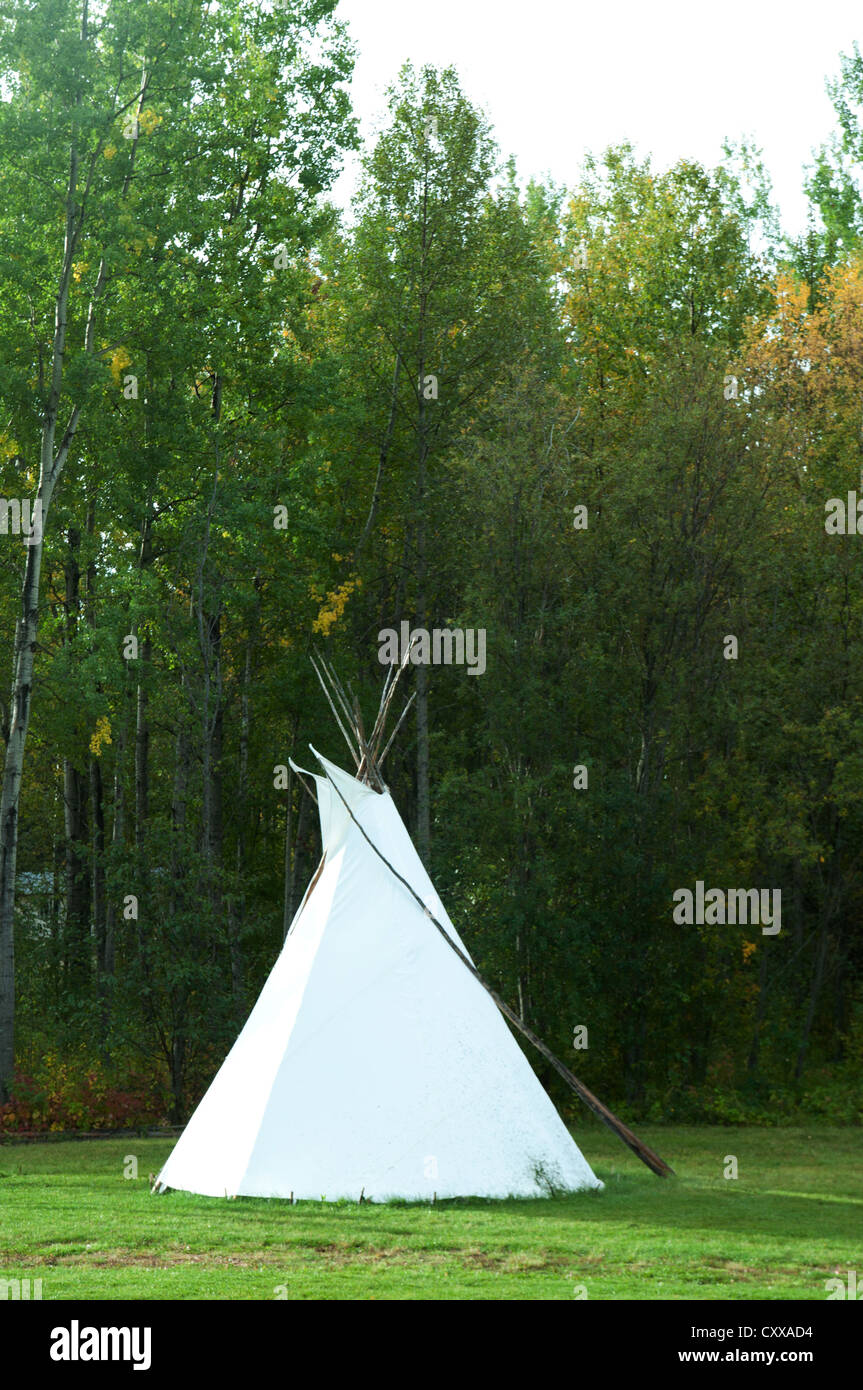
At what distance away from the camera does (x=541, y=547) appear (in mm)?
18875

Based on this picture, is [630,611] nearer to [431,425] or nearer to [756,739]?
[756,739]

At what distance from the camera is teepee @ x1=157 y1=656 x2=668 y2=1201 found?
10797mm

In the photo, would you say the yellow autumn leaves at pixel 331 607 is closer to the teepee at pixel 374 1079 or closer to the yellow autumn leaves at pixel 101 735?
the yellow autumn leaves at pixel 101 735

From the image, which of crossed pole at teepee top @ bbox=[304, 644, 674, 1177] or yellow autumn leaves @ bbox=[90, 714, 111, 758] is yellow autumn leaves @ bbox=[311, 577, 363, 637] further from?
crossed pole at teepee top @ bbox=[304, 644, 674, 1177]

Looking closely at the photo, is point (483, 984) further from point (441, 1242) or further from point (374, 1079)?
point (441, 1242)

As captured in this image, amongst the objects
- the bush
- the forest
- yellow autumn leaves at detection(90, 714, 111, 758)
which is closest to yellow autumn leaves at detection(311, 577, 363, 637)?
the forest

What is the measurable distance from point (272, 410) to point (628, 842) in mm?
8360

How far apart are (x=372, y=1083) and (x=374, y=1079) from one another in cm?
4

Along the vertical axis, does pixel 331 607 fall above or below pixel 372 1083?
above

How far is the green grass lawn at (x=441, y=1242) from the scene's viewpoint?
775 cm

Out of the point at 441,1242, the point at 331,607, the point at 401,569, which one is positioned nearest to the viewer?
the point at 441,1242

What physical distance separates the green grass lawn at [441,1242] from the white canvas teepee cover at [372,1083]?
0.29 m

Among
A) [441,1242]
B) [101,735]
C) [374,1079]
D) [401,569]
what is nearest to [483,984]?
[374,1079]

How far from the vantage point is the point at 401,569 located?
23125 mm
